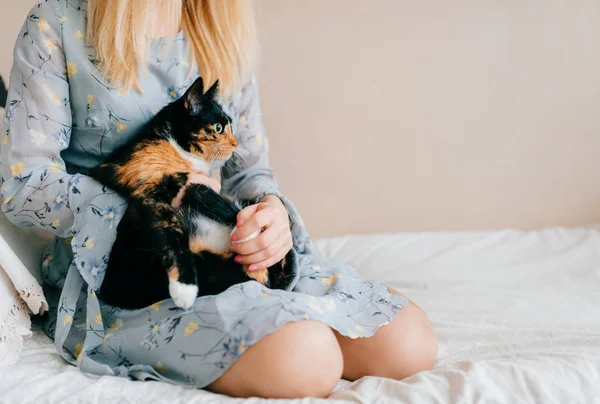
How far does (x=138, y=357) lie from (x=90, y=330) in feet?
0.28

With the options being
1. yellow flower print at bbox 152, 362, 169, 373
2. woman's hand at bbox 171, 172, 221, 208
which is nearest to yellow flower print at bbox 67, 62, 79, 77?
woman's hand at bbox 171, 172, 221, 208

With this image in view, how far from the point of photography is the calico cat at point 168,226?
72cm

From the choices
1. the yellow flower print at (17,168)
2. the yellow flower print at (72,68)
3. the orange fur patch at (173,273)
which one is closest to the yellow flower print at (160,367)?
the orange fur patch at (173,273)

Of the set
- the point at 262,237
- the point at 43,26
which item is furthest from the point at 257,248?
the point at 43,26

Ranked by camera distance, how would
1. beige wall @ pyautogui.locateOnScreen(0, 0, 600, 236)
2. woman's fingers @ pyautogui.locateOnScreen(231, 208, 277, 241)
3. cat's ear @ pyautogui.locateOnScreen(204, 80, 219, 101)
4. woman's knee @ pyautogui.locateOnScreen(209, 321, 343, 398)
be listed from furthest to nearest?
beige wall @ pyautogui.locateOnScreen(0, 0, 600, 236)
cat's ear @ pyautogui.locateOnScreen(204, 80, 219, 101)
woman's fingers @ pyautogui.locateOnScreen(231, 208, 277, 241)
woman's knee @ pyautogui.locateOnScreen(209, 321, 343, 398)

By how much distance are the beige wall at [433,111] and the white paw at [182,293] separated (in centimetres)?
81

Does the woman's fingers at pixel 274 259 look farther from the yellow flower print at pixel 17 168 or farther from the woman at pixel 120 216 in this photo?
the yellow flower print at pixel 17 168

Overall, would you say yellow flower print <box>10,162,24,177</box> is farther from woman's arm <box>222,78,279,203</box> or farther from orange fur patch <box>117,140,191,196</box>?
woman's arm <box>222,78,279,203</box>

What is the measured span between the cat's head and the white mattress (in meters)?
0.35

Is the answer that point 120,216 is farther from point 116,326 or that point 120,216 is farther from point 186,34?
point 186,34

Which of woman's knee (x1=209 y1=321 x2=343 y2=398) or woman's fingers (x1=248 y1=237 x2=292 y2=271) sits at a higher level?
woman's fingers (x1=248 y1=237 x2=292 y2=271)

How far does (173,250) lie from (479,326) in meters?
0.54

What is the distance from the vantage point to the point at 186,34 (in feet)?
3.08

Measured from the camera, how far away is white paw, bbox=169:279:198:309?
2.26 ft
